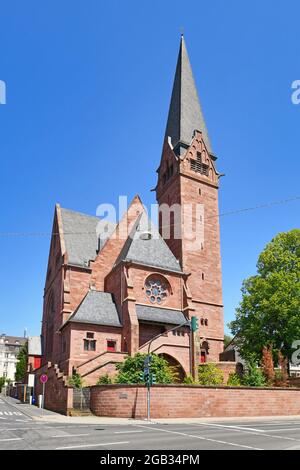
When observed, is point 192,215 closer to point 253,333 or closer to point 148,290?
point 148,290

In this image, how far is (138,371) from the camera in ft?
90.3

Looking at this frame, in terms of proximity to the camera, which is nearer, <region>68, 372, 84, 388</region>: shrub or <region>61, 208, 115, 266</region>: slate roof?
<region>68, 372, 84, 388</region>: shrub

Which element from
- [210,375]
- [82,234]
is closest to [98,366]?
[210,375]

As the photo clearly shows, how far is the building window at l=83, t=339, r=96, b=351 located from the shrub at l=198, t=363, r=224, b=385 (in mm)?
8900

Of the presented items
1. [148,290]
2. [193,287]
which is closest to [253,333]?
[193,287]

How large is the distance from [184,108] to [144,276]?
81.2 ft

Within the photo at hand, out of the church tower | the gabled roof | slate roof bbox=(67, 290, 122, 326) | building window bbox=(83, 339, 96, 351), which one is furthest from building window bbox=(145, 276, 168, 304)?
building window bbox=(83, 339, 96, 351)

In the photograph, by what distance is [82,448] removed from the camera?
452 inches

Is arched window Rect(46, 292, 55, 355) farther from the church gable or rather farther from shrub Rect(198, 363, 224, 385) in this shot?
the church gable

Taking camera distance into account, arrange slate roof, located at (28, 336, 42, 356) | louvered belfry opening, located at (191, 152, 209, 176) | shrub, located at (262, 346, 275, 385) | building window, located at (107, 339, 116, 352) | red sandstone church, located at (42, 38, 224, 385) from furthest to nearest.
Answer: slate roof, located at (28, 336, 42, 356), louvered belfry opening, located at (191, 152, 209, 176), building window, located at (107, 339, 116, 352), red sandstone church, located at (42, 38, 224, 385), shrub, located at (262, 346, 275, 385)

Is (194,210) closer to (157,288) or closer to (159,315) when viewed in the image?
(157,288)

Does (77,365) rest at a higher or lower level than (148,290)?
lower

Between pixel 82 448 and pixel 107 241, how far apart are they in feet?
106

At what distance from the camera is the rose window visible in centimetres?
3791
